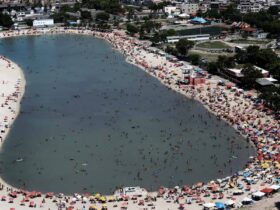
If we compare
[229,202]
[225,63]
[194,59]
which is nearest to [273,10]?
[194,59]

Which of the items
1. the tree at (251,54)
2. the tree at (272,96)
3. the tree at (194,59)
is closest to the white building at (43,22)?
the tree at (194,59)

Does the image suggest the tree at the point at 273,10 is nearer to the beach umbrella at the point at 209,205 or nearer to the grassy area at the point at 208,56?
the grassy area at the point at 208,56

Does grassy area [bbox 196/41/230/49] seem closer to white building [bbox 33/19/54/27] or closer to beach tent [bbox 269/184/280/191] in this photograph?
white building [bbox 33/19/54/27]

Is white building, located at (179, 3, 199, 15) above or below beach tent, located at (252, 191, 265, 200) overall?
above

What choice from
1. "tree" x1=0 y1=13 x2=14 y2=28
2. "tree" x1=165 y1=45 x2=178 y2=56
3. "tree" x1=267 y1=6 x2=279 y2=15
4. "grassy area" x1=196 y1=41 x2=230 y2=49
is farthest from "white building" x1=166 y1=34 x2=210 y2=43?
"tree" x1=0 y1=13 x2=14 y2=28

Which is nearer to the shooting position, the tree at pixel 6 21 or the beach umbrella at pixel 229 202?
the beach umbrella at pixel 229 202

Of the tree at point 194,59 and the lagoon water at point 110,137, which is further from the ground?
the tree at point 194,59

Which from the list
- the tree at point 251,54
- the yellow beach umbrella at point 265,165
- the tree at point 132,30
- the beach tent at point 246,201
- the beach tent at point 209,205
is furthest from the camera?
the tree at point 132,30

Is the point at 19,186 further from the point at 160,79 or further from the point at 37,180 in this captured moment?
the point at 160,79
